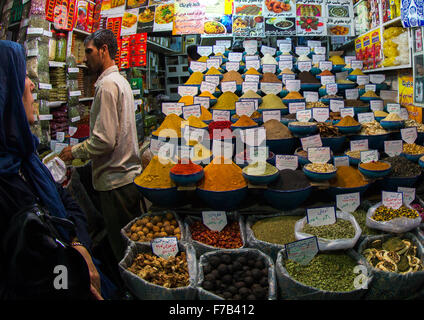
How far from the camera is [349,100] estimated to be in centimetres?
293

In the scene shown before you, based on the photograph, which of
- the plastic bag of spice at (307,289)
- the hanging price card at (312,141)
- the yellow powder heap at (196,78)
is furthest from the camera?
the yellow powder heap at (196,78)

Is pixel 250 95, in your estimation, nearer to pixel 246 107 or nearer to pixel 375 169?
pixel 246 107

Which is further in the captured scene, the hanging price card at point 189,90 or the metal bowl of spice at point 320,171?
the hanging price card at point 189,90

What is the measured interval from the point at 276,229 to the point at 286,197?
0.64ft

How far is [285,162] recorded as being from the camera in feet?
6.48

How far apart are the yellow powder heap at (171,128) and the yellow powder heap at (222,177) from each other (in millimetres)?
589

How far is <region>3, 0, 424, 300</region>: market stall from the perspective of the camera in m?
1.47

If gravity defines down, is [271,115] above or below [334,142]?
above

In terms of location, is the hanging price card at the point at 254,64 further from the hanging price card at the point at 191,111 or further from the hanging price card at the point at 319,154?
the hanging price card at the point at 319,154

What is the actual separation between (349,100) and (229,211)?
1.87 metres

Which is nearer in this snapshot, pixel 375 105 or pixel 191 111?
pixel 191 111

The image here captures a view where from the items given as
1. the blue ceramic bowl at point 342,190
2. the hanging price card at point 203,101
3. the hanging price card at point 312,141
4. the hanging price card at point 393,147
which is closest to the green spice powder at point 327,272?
the blue ceramic bowl at point 342,190

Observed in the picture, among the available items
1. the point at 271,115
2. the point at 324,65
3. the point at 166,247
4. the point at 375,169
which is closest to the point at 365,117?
the point at 271,115

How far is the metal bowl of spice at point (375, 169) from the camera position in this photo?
1809 millimetres
